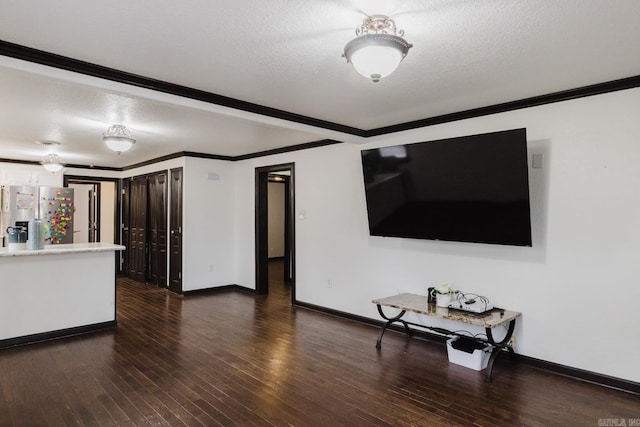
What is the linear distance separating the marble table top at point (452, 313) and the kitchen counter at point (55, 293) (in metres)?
3.35

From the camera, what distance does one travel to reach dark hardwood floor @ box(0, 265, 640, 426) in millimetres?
2656

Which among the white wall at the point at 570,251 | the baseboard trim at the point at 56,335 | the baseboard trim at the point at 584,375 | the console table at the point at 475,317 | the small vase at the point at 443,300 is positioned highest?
the white wall at the point at 570,251

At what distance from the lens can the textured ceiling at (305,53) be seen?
200 centimetres

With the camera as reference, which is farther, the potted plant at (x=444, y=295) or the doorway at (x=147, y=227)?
the doorway at (x=147, y=227)

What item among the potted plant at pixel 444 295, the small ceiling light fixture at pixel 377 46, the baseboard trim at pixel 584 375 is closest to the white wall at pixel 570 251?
the baseboard trim at pixel 584 375

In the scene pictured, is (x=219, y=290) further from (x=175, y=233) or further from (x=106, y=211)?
(x=106, y=211)

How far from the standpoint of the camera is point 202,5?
1.94m

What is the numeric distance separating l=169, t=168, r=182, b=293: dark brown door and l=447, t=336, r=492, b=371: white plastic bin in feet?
15.2

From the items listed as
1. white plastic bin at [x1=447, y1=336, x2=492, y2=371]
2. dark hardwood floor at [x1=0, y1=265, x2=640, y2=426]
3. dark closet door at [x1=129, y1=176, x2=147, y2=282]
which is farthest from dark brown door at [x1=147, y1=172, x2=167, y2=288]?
white plastic bin at [x1=447, y1=336, x2=492, y2=371]

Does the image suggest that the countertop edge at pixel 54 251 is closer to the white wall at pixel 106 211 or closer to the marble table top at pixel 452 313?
the marble table top at pixel 452 313

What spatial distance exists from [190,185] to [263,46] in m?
4.58

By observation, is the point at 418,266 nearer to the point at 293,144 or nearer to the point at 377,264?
the point at 377,264

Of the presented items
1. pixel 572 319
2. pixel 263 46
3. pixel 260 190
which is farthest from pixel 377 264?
pixel 263 46

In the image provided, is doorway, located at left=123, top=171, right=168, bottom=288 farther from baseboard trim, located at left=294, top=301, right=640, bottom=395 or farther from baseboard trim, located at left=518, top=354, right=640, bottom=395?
baseboard trim, located at left=518, top=354, right=640, bottom=395
